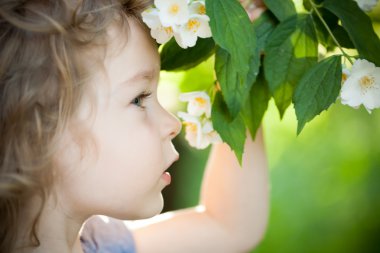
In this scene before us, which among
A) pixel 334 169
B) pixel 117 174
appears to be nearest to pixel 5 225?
pixel 117 174

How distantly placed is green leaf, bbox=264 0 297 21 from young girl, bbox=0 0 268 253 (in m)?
0.22

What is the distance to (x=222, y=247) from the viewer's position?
1.46 m

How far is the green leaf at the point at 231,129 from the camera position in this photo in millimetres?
1101

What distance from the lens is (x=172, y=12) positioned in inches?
38.0

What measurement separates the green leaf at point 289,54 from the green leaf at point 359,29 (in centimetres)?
6

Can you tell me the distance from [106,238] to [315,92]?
67 centimetres

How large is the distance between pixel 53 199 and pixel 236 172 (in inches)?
19.0

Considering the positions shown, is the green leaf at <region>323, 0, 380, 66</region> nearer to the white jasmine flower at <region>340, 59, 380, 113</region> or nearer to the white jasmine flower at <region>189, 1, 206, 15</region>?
the white jasmine flower at <region>340, 59, 380, 113</region>

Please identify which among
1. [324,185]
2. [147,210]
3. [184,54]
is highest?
[184,54]

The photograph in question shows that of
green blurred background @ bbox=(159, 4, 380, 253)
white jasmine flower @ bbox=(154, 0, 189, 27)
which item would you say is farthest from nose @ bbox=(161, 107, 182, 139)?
green blurred background @ bbox=(159, 4, 380, 253)

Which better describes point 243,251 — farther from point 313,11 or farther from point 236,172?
point 313,11

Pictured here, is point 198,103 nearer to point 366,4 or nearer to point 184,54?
point 184,54

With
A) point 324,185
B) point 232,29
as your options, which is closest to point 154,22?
point 232,29

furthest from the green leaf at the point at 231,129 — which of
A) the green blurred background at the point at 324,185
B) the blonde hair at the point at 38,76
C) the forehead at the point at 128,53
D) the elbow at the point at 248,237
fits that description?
the green blurred background at the point at 324,185
